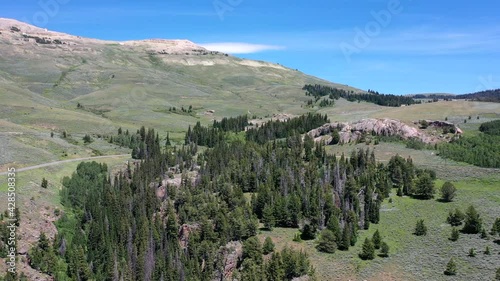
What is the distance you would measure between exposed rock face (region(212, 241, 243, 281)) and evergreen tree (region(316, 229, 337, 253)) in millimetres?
20479

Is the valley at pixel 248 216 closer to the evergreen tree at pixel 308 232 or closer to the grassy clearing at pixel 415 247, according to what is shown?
the grassy clearing at pixel 415 247

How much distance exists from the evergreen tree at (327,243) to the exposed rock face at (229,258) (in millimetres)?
20479

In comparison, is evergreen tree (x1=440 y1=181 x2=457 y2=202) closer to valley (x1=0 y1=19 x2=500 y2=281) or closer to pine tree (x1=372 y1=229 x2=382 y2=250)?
valley (x1=0 y1=19 x2=500 y2=281)

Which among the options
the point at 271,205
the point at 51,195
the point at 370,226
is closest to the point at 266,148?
the point at 271,205

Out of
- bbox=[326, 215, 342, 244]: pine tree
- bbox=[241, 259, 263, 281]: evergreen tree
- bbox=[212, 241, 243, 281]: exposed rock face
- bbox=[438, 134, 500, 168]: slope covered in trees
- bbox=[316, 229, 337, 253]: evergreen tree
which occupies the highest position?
bbox=[438, 134, 500, 168]: slope covered in trees

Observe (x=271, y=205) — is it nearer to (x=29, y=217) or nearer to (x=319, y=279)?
(x=319, y=279)

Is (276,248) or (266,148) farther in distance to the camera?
(266,148)

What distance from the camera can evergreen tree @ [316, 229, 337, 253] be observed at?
10938cm

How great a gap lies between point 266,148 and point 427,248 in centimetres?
Result: 9044

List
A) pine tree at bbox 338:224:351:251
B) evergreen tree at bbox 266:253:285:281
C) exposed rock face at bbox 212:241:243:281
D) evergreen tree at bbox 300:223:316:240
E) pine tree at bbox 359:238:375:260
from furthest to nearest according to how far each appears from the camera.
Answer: evergreen tree at bbox 300:223:316:240
exposed rock face at bbox 212:241:243:281
pine tree at bbox 338:224:351:251
pine tree at bbox 359:238:375:260
evergreen tree at bbox 266:253:285:281

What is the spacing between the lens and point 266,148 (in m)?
187

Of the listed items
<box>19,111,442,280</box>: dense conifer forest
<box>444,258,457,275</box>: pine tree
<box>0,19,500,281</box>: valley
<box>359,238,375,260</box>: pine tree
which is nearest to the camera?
<box>444,258,457,275</box>: pine tree

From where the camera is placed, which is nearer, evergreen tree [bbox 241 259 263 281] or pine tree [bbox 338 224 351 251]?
evergreen tree [bbox 241 259 263 281]

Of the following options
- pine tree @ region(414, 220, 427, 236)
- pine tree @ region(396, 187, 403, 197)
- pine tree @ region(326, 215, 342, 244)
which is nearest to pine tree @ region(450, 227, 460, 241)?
pine tree @ region(414, 220, 427, 236)
